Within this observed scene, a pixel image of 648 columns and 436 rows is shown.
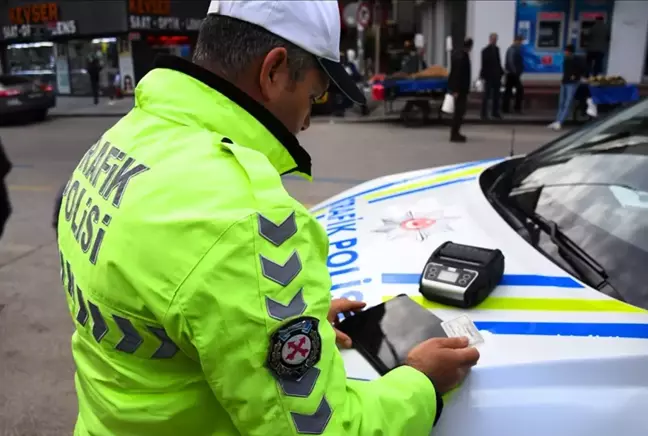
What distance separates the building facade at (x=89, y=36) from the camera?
2094 cm

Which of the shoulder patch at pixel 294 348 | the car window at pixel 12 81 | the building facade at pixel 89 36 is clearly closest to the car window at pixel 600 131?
the shoulder patch at pixel 294 348

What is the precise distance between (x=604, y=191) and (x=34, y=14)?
80.4ft

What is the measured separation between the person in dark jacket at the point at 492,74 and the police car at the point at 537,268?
35.5 ft

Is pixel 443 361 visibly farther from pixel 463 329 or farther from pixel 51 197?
pixel 51 197

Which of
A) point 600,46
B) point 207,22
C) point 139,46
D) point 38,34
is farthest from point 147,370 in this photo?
point 38,34

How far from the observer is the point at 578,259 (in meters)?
1.60

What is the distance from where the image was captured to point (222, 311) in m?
0.87

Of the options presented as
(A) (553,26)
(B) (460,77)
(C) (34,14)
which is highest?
(C) (34,14)

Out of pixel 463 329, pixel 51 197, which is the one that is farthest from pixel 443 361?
pixel 51 197

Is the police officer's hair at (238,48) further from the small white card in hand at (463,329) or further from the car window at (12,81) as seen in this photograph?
the car window at (12,81)

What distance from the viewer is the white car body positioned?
1.16 meters

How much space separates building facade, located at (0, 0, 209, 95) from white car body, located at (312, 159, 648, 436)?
67.2ft

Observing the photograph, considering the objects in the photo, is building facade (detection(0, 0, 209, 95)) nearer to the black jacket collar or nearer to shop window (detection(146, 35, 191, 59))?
shop window (detection(146, 35, 191, 59))

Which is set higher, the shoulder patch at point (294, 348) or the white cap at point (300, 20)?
the white cap at point (300, 20)
